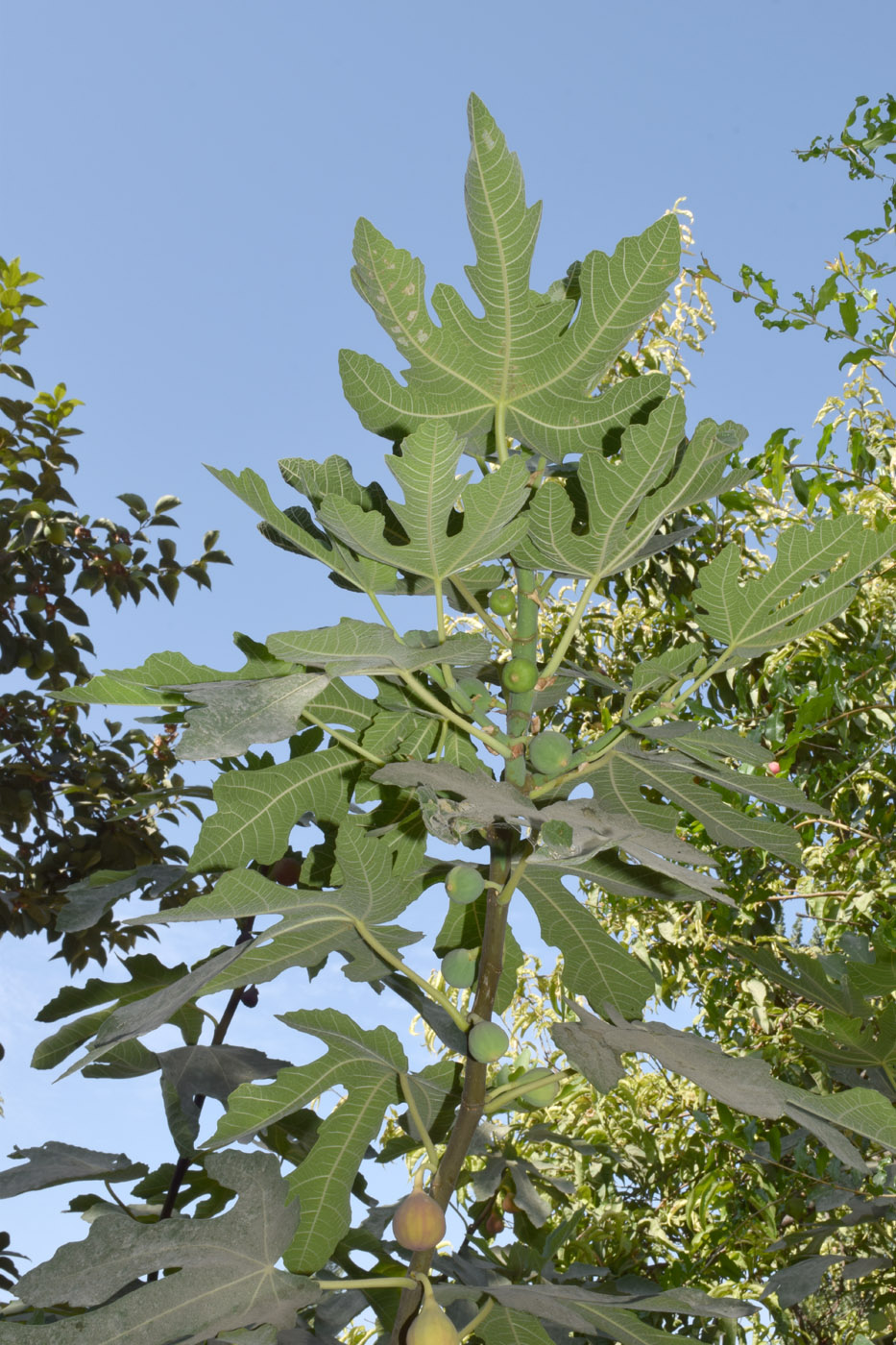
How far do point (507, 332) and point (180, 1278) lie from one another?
0.86 m

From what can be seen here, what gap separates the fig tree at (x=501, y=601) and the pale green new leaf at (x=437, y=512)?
75 mm

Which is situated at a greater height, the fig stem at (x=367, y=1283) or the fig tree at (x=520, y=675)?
the fig tree at (x=520, y=675)

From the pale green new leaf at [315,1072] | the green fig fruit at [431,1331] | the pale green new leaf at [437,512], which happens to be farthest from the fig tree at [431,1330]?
the pale green new leaf at [437,512]

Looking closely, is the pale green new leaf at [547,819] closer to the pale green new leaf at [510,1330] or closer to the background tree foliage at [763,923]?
the pale green new leaf at [510,1330]

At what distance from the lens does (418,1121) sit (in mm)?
1010

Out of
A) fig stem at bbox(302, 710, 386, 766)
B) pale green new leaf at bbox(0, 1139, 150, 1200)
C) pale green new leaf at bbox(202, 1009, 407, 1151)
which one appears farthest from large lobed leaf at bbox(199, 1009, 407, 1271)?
pale green new leaf at bbox(0, 1139, 150, 1200)

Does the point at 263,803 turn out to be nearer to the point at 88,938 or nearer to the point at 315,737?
the point at 315,737

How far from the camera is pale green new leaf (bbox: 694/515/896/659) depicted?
1.01m

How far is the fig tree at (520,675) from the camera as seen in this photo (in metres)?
0.99

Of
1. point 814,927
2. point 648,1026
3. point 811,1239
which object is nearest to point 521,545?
point 648,1026

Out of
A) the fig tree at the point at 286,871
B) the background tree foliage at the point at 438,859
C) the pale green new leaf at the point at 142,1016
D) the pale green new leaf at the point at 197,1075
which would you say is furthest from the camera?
the fig tree at the point at 286,871

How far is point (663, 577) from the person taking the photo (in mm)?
3084

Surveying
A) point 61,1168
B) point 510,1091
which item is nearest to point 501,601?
point 510,1091

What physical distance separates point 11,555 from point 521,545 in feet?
7.52
